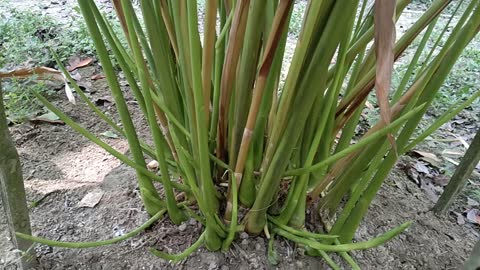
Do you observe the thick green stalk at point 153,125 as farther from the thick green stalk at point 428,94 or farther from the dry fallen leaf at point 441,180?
the dry fallen leaf at point 441,180

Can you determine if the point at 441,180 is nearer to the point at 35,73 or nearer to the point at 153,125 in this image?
the point at 153,125

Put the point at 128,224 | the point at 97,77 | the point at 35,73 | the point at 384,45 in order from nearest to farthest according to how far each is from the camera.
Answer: the point at 384,45 < the point at 128,224 < the point at 35,73 < the point at 97,77

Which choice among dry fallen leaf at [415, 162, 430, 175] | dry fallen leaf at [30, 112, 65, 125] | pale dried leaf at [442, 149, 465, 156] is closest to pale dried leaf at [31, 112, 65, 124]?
dry fallen leaf at [30, 112, 65, 125]

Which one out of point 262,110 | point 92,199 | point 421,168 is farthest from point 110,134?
point 421,168

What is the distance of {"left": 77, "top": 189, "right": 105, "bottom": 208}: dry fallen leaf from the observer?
0.83 meters

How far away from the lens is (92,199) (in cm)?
85

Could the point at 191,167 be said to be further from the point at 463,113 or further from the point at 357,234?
the point at 463,113

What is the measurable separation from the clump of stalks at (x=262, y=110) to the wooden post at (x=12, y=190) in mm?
88

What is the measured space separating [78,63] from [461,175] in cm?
113

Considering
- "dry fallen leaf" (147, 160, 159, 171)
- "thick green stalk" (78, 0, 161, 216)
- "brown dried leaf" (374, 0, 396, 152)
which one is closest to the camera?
"brown dried leaf" (374, 0, 396, 152)

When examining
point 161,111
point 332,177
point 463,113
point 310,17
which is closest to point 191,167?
point 161,111

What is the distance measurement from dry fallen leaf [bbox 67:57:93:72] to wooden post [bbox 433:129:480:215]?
1.08 metres

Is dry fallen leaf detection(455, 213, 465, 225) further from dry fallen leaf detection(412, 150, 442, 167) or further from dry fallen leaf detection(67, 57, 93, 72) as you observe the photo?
dry fallen leaf detection(67, 57, 93, 72)

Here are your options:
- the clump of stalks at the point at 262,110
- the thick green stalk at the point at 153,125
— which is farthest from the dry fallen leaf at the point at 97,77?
the thick green stalk at the point at 153,125
